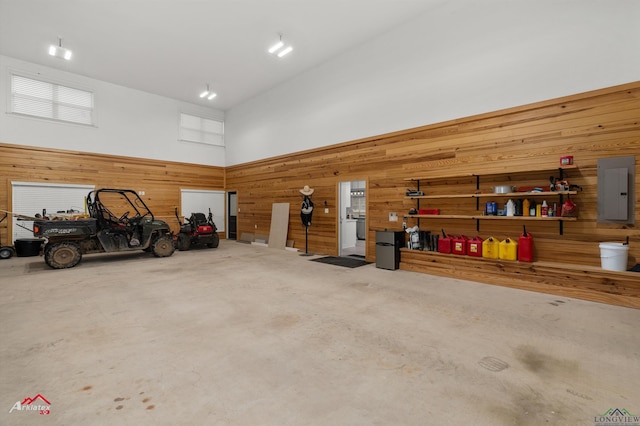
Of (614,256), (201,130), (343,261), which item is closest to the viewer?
(614,256)

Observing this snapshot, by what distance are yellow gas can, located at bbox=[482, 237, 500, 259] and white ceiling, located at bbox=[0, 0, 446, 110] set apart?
4643 millimetres

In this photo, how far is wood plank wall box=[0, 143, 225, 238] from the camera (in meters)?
7.73

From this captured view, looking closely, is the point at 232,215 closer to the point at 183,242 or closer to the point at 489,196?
the point at 183,242

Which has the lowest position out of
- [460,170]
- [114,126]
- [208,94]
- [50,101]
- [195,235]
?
[195,235]

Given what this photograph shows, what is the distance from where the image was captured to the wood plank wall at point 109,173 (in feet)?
25.3

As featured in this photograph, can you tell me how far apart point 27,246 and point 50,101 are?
410 cm

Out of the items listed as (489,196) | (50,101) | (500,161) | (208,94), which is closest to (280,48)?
(208,94)

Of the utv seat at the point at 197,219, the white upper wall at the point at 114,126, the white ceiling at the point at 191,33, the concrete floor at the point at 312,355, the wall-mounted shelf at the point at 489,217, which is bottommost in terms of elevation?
the concrete floor at the point at 312,355

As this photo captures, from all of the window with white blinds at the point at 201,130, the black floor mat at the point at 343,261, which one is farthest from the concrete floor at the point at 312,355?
the window with white blinds at the point at 201,130

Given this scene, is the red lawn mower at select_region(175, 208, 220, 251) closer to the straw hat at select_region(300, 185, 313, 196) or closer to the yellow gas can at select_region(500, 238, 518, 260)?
the straw hat at select_region(300, 185, 313, 196)

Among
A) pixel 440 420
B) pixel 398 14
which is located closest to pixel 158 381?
pixel 440 420

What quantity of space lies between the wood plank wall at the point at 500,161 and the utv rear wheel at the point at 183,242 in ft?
12.2

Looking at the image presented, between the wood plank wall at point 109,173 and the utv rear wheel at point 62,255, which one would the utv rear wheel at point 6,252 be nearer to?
the wood plank wall at point 109,173

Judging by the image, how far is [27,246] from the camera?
738cm
